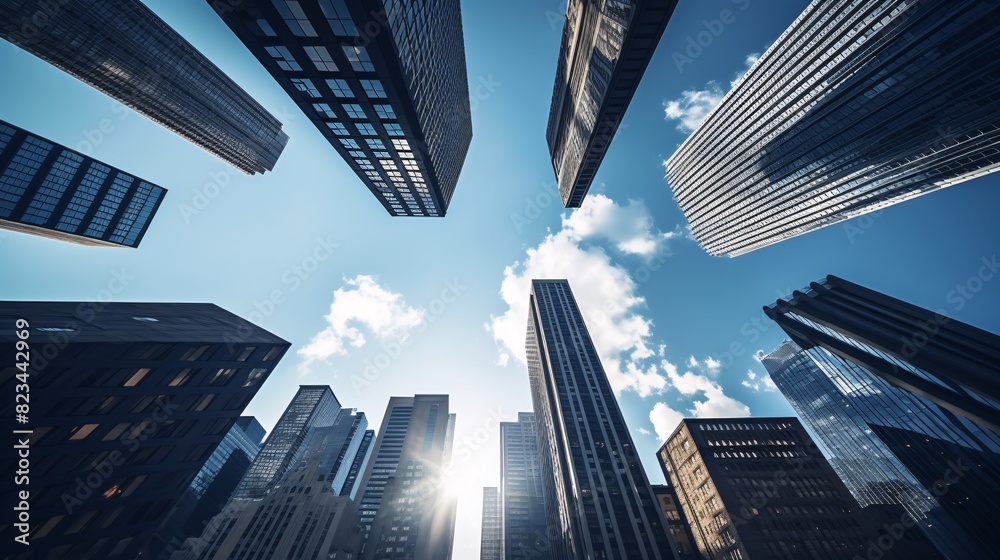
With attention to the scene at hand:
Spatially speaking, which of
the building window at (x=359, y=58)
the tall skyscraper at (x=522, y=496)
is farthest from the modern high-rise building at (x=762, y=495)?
the building window at (x=359, y=58)

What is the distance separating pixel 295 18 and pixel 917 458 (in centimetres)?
11417

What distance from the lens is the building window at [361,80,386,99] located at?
3503 cm

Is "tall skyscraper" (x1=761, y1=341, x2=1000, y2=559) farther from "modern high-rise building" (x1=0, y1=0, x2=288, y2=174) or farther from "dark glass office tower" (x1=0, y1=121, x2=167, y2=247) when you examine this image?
"dark glass office tower" (x1=0, y1=121, x2=167, y2=247)

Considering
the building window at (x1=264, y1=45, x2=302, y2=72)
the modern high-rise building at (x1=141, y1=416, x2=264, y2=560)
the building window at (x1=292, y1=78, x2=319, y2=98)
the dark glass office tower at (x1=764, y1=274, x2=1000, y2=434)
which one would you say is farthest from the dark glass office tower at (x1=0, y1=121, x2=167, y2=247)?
the dark glass office tower at (x1=764, y1=274, x2=1000, y2=434)

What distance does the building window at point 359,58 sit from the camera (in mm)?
30666

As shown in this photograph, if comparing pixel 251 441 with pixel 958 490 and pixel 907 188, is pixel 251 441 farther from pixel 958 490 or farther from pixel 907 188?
pixel 907 188

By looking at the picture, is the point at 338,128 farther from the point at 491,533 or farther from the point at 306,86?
the point at 491,533

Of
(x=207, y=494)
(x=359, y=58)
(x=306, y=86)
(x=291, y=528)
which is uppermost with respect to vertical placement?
(x=207, y=494)

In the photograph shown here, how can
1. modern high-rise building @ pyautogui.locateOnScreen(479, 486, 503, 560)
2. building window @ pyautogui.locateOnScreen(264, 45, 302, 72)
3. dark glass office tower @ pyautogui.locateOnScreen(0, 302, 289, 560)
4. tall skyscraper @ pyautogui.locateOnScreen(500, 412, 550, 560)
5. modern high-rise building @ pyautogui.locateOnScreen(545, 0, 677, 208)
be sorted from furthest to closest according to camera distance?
modern high-rise building @ pyautogui.locateOnScreen(479, 486, 503, 560) → tall skyscraper @ pyautogui.locateOnScreen(500, 412, 550, 560) → modern high-rise building @ pyautogui.locateOnScreen(545, 0, 677, 208) → building window @ pyautogui.locateOnScreen(264, 45, 302, 72) → dark glass office tower @ pyautogui.locateOnScreen(0, 302, 289, 560)

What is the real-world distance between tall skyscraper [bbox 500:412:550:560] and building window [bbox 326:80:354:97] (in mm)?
155906

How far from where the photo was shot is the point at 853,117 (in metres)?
75.9

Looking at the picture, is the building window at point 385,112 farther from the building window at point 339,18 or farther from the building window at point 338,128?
the building window at point 339,18

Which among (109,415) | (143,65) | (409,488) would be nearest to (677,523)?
(409,488)

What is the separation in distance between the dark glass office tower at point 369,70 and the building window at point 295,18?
0.08 meters
